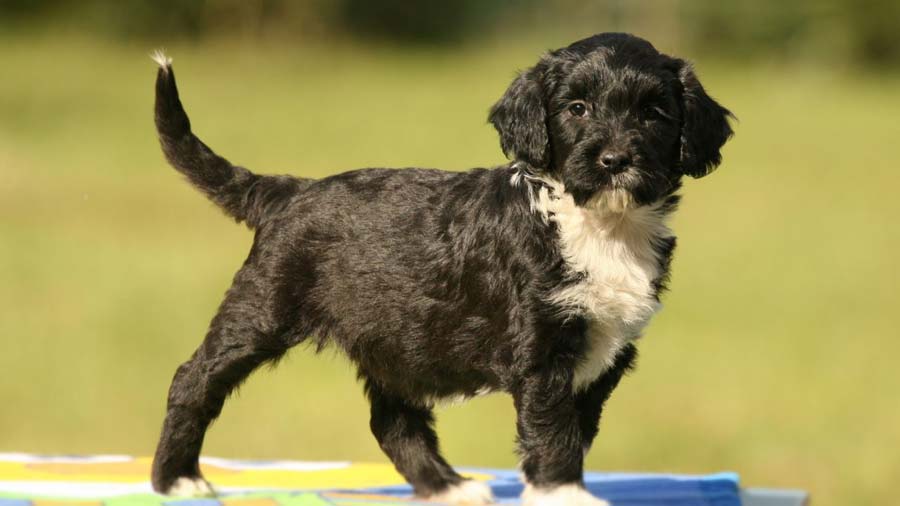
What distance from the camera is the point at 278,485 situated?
21.8 ft

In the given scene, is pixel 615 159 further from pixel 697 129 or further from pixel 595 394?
pixel 595 394

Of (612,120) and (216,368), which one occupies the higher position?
(612,120)

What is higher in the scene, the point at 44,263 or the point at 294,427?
the point at 294,427

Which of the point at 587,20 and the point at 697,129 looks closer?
the point at 697,129

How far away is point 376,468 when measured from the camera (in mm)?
7117

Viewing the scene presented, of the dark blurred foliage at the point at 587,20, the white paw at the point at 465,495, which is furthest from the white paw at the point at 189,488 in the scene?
the dark blurred foliage at the point at 587,20

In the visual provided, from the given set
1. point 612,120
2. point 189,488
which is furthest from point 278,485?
point 612,120

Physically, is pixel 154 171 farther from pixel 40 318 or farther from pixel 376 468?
pixel 376 468

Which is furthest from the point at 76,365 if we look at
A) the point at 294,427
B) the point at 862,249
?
the point at 862,249

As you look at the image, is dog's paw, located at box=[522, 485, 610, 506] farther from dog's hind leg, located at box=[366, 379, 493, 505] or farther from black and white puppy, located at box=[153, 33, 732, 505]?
dog's hind leg, located at box=[366, 379, 493, 505]

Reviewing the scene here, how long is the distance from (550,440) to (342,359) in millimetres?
1235

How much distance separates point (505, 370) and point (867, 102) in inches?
1115

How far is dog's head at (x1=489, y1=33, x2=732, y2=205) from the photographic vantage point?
4.92 metres

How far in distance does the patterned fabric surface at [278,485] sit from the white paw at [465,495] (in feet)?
0.27
